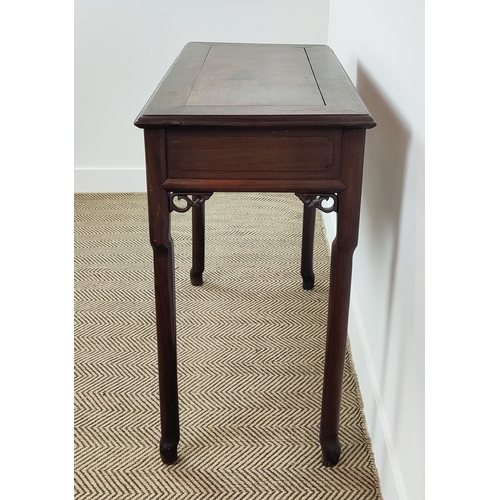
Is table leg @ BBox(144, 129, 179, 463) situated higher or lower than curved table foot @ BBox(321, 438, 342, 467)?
higher

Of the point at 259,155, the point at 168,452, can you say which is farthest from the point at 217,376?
the point at 259,155

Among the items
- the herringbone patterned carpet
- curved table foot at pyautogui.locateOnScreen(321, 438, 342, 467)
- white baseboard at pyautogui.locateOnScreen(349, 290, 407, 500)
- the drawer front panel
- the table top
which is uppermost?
the table top

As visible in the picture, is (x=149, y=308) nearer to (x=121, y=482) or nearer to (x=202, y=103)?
(x=121, y=482)

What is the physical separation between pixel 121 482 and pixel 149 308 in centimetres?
74

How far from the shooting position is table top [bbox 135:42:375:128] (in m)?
→ 1.03

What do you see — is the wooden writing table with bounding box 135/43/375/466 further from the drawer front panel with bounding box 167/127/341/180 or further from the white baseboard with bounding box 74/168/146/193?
the white baseboard with bounding box 74/168/146/193

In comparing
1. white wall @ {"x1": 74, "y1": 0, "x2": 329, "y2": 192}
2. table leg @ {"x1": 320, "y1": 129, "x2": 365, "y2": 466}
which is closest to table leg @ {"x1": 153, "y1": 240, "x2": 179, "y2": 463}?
table leg @ {"x1": 320, "y1": 129, "x2": 365, "y2": 466}

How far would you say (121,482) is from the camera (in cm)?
126

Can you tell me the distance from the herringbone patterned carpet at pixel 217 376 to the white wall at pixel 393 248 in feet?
0.44

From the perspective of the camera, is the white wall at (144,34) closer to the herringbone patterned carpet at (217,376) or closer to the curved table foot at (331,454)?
the herringbone patterned carpet at (217,376)

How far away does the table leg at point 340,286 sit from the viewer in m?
1.06

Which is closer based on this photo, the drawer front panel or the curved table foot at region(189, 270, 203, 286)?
the drawer front panel

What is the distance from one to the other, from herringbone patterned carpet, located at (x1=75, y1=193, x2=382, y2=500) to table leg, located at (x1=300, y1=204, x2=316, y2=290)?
0.05 meters
